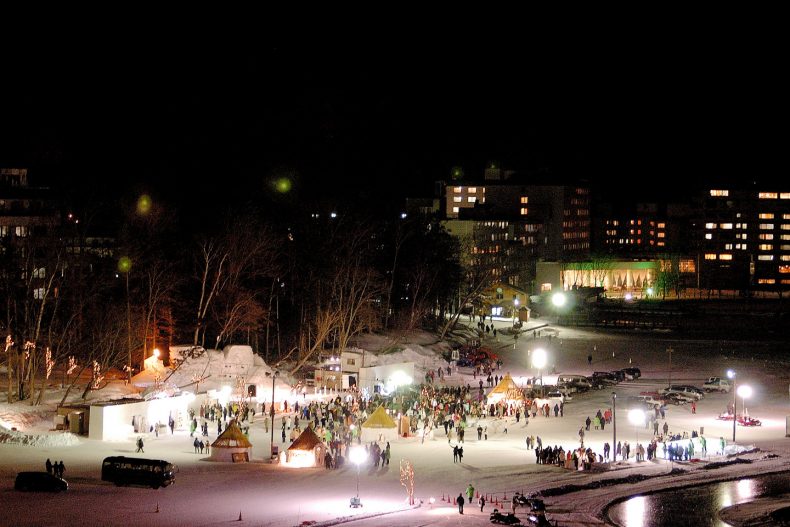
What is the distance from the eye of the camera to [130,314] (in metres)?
45.2

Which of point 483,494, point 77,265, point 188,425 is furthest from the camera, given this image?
point 77,265

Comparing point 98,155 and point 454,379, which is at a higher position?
point 98,155

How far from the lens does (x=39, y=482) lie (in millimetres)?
27125

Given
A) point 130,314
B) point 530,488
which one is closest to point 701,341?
point 130,314

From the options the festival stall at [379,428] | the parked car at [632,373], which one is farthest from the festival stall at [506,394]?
the parked car at [632,373]

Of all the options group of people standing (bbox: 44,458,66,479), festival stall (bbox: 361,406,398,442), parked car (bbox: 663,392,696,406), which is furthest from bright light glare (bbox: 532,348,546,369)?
group of people standing (bbox: 44,458,66,479)

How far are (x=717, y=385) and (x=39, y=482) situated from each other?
105 ft

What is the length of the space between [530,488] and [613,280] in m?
89.9

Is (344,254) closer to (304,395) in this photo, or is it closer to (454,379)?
(454,379)

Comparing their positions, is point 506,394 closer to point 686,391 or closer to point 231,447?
point 686,391

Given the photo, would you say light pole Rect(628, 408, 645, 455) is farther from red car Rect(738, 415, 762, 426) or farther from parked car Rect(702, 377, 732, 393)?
parked car Rect(702, 377, 732, 393)

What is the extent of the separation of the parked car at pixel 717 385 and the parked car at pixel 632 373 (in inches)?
129

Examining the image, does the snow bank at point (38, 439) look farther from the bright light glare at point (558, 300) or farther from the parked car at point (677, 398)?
the bright light glare at point (558, 300)

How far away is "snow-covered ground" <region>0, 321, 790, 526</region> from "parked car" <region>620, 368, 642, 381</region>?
14.2ft
